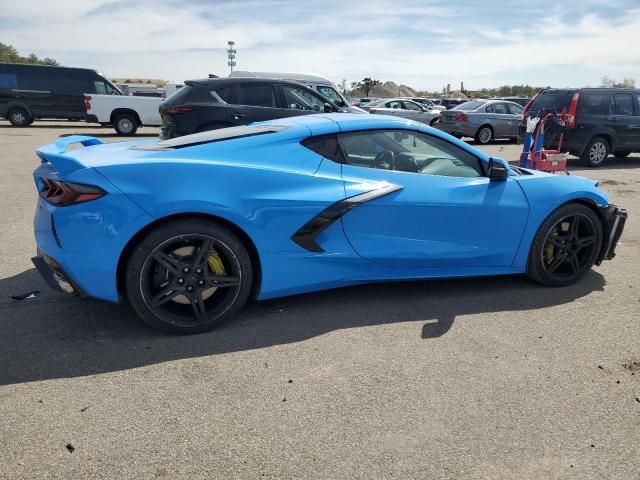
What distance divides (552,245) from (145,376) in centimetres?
318

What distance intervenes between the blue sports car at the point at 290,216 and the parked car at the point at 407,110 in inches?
589

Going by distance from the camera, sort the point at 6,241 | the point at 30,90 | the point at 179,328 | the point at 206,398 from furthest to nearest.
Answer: the point at 30,90 → the point at 6,241 → the point at 179,328 → the point at 206,398

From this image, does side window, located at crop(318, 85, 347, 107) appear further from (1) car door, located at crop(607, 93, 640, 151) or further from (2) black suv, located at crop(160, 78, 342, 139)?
(1) car door, located at crop(607, 93, 640, 151)

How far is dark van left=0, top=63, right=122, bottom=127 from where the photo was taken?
19828 mm

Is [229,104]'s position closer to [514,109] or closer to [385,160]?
[385,160]

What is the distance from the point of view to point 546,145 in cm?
1121

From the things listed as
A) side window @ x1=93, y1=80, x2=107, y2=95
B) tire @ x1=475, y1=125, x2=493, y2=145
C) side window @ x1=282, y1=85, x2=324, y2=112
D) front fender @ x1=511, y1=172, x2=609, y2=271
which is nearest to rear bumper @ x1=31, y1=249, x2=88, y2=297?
front fender @ x1=511, y1=172, x2=609, y2=271

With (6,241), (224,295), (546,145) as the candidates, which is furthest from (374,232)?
(546,145)

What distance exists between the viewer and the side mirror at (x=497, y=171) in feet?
12.7

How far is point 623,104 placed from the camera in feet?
38.5

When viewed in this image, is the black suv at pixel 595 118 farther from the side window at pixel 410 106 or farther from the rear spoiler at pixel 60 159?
the rear spoiler at pixel 60 159

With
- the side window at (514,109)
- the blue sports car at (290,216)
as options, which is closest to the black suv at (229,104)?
the blue sports car at (290,216)

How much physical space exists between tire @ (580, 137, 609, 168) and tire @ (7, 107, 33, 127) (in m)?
19.6

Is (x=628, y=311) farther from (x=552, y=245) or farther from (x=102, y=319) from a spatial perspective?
(x=102, y=319)
